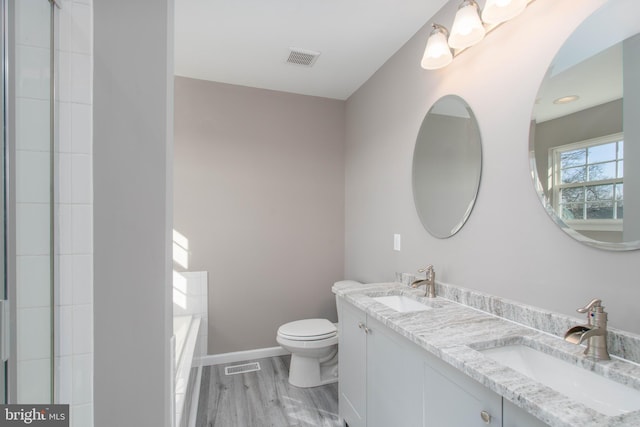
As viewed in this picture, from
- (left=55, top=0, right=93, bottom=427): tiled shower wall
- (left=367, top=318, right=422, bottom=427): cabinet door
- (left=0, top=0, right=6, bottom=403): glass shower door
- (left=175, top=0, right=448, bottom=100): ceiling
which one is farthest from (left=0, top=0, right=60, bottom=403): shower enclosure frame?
(left=367, top=318, right=422, bottom=427): cabinet door

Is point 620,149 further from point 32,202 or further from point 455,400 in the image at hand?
point 32,202

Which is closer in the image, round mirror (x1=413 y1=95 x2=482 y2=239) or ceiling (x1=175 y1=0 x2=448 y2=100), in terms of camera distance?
round mirror (x1=413 y1=95 x2=482 y2=239)

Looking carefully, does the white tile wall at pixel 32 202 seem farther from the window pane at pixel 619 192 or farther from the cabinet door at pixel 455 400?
the window pane at pixel 619 192

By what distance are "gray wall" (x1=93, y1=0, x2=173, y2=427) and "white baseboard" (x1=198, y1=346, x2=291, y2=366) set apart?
6.24 ft

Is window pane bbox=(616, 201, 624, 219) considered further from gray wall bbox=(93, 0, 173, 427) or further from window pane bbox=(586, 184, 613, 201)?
gray wall bbox=(93, 0, 173, 427)

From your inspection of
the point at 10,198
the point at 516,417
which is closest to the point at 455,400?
the point at 516,417

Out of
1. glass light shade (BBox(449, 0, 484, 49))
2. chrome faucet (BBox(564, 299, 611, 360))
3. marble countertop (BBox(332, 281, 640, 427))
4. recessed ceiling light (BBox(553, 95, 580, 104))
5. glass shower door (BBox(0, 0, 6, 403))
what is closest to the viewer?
marble countertop (BBox(332, 281, 640, 427))

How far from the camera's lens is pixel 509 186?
138 cm

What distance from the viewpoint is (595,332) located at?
925 mm

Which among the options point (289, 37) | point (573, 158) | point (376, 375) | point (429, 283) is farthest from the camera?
point (289, 37)

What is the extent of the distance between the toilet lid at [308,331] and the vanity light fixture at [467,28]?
75.4 inches

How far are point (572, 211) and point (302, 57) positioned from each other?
79.3 inches

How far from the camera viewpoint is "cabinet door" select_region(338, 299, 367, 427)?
1642mm

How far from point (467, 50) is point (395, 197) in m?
0.99
